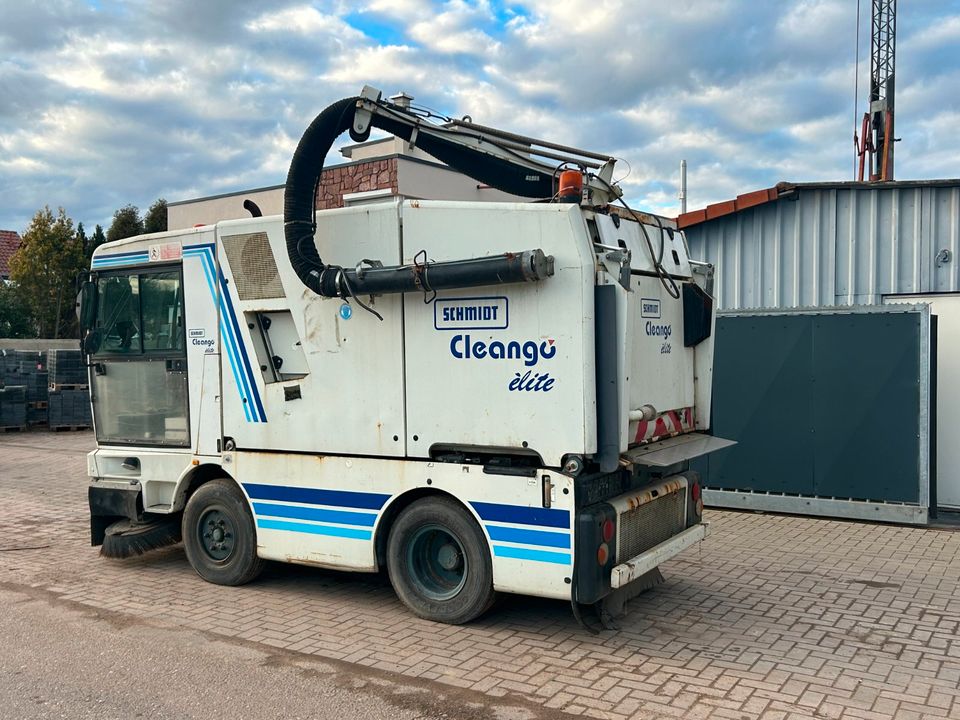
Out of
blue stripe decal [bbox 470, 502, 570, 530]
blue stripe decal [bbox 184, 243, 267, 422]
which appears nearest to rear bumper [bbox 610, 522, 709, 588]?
blue stripe decal [bbox 470, 502, 570, 530]

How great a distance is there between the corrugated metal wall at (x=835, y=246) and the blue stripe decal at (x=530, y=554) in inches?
266

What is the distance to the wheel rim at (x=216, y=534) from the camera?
22.7ft

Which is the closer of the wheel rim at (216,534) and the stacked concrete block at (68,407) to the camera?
the wheel rim at (216,534)

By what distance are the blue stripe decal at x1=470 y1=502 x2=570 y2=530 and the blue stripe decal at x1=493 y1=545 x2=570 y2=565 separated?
0.57ft

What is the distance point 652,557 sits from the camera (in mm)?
5762

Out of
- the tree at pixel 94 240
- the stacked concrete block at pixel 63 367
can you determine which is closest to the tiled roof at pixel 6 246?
the tree at pixel 94 240

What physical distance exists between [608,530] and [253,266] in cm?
337

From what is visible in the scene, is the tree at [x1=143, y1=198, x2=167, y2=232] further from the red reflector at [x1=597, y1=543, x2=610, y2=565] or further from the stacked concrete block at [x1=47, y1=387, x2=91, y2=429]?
the red reflector at [x1=597, y1=543, x2=610, y2=565]

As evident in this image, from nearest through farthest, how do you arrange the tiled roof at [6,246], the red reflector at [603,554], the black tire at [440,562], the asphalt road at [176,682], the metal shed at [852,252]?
the asphalt road at [176,682] → the red reflector at [603,554] → the black tire at [440,562] → the metal shed at [852,252] → the tiled roof at [6,246]

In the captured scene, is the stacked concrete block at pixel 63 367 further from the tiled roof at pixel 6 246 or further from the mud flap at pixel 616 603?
the tiled roof at pixel 6 246

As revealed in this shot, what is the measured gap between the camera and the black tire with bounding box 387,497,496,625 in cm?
568

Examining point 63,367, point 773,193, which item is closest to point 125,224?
point 63,367

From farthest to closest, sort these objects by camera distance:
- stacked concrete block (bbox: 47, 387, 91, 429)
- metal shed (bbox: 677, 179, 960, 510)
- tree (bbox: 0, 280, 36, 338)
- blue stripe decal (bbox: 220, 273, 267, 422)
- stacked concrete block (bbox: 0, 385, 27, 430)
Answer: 1. tree (bbox: 0, 280, 36, 338)
2. stacked concrete block (bbox: 47, 387, 91, 429)
3. stacked concrete block (bbox: 0, 385, 27, 430)
4. metal shed (bbox: 677, 179, 960, 510)
5. blue stripe decal (bbox: 220, 273, 267, 422)

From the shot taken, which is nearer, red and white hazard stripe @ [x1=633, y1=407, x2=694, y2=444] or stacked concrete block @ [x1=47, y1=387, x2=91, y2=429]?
red and white hazard stripe @ [x1=633, y1=407, x2=694, y2=444]
